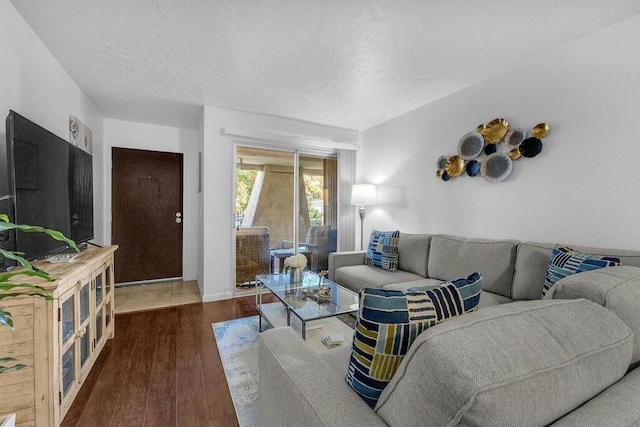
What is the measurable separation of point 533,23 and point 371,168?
2.48 m

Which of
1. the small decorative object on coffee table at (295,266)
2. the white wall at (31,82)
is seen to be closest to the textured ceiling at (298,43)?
the white wall at (31,82)

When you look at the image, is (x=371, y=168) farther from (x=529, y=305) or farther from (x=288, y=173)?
(x=529, y=305)

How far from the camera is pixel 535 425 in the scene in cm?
53

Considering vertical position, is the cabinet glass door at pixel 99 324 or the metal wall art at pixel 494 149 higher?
the metal wall art at pixel 494 149

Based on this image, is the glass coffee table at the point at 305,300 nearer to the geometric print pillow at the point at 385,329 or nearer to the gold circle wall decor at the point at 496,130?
the geometric print pillow at the point at 385,329

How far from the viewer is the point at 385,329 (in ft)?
2.36

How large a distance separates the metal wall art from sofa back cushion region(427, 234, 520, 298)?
641 mm

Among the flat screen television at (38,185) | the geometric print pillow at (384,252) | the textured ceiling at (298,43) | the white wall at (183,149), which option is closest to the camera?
the flat screen television at (38,185)

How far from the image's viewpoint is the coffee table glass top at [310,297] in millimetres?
2029

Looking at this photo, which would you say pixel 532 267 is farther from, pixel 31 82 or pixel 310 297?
pixel 31 82

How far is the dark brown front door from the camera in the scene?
13.0ft

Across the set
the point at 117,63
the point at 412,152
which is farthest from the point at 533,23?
the point at 117,63

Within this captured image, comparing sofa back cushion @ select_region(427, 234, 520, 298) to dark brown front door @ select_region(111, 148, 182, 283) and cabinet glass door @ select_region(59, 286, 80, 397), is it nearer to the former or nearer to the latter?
cabinet glass door @ select_region(59, 286, 80, 397)

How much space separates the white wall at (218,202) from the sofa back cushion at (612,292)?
10.5ft
